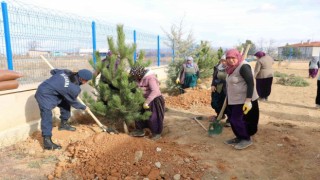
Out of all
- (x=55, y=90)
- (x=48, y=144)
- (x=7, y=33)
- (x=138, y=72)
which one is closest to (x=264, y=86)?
(x=138, y=72)

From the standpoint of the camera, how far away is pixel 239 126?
3984 millimetres

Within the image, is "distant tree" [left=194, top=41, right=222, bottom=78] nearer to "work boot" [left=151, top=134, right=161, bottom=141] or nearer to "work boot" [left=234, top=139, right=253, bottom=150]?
"work boot" [left=151, top=134, right=161, bottom=141]

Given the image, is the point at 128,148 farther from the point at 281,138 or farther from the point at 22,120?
the point at 281,138

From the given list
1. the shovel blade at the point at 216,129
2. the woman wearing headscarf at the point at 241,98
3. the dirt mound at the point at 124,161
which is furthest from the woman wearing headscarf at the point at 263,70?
the dirt mound at the point at 124,161

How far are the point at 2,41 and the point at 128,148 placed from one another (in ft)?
8.38

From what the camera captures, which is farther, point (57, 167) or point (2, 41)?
point (2, 41)

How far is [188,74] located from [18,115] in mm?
4871

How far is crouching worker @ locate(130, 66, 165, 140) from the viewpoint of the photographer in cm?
423

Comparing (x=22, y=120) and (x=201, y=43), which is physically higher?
(x=201, y=43)

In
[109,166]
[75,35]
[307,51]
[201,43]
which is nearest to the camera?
→ [109,166]

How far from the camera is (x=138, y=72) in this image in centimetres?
420

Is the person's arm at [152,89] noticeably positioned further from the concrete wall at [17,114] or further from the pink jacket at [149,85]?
the concrete wall at [17,114]

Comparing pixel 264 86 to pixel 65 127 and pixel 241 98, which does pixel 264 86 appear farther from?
pixel 65 127

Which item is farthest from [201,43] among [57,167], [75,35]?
[57,167]
